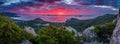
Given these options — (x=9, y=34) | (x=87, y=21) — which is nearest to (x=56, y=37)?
(x=9, y=34)

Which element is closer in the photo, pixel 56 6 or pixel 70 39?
pixel 70 39

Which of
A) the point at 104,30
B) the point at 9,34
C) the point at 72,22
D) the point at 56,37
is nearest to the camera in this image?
the point at 9,34

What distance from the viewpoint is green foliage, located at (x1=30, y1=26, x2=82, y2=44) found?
7199 millimetres

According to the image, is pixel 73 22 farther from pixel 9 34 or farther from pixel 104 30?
pixel 9 34

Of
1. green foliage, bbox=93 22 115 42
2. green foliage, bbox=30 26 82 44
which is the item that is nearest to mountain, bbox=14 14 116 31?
green foliage, bbox=93 22 115 42

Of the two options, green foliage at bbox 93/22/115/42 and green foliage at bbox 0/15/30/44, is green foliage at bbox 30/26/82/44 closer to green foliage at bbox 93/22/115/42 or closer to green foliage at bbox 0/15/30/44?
green foliage at bbox 0/15/30/44

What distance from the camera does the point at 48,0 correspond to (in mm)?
8680

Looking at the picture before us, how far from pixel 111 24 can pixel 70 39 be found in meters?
1.45

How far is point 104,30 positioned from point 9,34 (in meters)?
2.48

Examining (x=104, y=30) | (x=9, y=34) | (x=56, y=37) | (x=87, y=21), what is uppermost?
(x=9, y=34)

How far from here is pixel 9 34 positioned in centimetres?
704

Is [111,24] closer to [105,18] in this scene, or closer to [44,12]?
[105,18]

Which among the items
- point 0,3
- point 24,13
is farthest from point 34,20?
point 0,3

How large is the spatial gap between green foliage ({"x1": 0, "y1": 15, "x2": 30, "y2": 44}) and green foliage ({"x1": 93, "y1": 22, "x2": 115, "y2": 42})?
6.46ft
